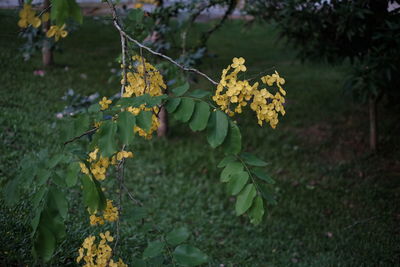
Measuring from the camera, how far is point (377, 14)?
409cm

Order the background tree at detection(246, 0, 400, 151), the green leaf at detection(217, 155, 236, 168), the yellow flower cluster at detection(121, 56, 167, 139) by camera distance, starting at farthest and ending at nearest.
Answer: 1. the background tree at detection(246, 0, 400, 151)
2. the yellow flower cluster at detection(121, 56, 167, 139)
3. the green leaf at detection(217, 155, 236, 168)

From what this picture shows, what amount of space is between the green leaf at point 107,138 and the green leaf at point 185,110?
25 centimetres

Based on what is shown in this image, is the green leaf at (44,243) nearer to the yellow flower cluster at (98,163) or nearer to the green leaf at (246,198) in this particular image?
the yellow flower cluster at (98,163)

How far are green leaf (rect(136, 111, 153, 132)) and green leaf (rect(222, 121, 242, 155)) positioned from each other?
0.90 ft

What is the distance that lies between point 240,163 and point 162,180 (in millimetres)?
2550

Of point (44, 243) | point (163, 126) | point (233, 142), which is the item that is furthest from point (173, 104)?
point (163, 126)

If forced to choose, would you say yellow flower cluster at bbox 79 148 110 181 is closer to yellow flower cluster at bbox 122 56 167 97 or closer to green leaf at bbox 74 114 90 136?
green leaf at bbox 74 114 90 136

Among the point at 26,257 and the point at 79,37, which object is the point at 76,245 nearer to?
the point at 26,257

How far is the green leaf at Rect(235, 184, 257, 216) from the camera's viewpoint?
1.67 m

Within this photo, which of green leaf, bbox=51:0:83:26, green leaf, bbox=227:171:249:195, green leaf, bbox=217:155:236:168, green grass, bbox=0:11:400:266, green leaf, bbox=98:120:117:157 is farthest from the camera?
green grass, bbox=0:11:400:266

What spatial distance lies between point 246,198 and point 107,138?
1.78ft

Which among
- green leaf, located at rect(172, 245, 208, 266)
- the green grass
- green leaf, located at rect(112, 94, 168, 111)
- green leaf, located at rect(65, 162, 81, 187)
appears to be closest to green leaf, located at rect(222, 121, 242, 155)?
green leaf, located at rect(112, 94, 168, 111)

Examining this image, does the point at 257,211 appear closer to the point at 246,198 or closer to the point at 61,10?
the point at 246,198

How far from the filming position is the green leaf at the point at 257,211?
65.4 inches
